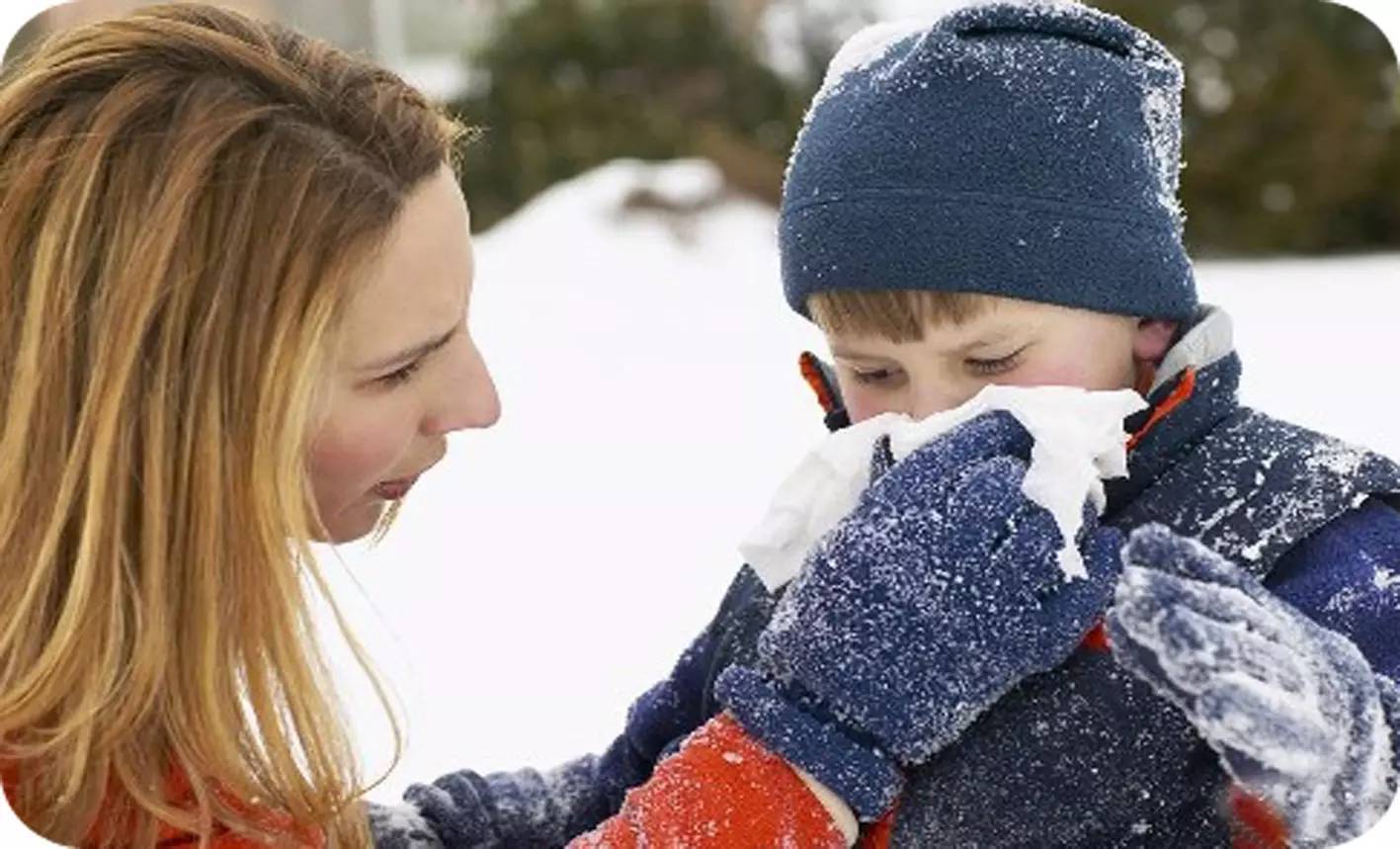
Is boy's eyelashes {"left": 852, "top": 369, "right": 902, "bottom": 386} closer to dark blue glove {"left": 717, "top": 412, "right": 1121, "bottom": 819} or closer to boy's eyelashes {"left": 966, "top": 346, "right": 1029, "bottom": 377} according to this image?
boy's eyelashes {"left": 966, "top": 346, "right": 1029, "bottom": 377}

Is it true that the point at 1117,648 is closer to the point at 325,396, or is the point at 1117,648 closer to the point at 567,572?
the point at 325,396

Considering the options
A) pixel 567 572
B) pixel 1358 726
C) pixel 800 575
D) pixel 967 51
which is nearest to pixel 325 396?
pixel 800 575

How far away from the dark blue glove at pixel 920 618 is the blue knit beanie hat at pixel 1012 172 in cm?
19

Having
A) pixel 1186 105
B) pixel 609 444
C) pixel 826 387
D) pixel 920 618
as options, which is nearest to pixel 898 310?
pixel 826 387

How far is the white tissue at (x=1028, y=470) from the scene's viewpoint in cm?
120

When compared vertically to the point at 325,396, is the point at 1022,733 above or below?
below

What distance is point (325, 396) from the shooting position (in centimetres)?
130

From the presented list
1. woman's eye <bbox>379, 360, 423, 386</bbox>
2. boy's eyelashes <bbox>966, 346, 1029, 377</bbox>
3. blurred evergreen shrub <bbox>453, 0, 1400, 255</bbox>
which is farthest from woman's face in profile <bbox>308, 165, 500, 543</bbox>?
blurred evergreen shrub <bbox>453, 0, 1400, 255</bbox>

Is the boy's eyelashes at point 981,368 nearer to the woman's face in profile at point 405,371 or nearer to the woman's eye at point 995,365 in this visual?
the woman's eye at point 995,365

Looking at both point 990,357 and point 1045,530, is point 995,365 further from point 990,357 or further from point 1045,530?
point 1045,530

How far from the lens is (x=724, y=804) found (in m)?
1.21

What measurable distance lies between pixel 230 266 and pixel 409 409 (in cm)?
18

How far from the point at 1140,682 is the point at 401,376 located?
521 millimetres

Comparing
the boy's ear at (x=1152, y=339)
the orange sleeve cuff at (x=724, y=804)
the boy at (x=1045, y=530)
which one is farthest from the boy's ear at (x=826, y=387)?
the orange sleeve cuff at (x=724, y=804)
